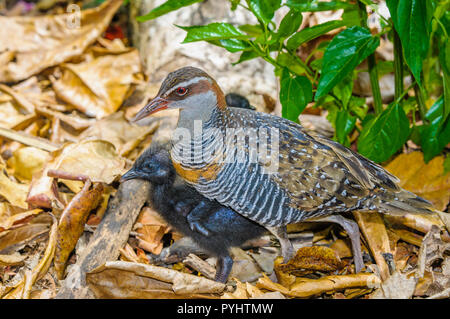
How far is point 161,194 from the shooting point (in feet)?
11.0

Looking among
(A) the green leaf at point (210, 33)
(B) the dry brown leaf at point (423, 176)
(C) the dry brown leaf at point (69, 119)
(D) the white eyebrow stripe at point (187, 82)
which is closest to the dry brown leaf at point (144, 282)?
(D) the white eyebrow stripe at point (187, 82)

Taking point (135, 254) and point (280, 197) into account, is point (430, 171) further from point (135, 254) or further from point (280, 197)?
point (135, 254)

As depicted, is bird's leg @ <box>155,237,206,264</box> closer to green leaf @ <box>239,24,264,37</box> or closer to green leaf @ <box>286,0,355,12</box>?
green leaf @ <box>239,24,264,37</box>

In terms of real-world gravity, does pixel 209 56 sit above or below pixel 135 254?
above

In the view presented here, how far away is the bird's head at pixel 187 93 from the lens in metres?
2.79

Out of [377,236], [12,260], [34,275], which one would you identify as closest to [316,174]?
[377,236]

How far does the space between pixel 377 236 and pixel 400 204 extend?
0.39 meters

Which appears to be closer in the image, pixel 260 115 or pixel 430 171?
pixel 260 115

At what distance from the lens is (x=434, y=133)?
339 centimetres

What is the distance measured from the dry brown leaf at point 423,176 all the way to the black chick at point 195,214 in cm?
126
